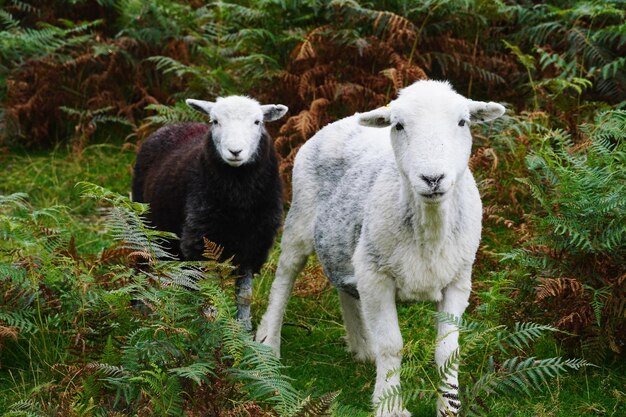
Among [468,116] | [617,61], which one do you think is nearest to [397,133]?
[468,116]

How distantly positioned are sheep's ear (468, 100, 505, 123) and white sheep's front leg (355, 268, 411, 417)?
103 cm

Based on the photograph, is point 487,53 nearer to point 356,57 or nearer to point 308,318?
point 356,57

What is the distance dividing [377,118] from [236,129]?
1654 millimetres

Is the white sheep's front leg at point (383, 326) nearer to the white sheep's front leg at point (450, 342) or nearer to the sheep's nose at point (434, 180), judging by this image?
the white sheep's front leg at point (450, 342)

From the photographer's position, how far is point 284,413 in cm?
403

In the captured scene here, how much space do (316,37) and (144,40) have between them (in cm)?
261

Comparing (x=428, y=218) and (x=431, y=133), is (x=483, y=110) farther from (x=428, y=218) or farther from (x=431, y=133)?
(x=428, y=218)

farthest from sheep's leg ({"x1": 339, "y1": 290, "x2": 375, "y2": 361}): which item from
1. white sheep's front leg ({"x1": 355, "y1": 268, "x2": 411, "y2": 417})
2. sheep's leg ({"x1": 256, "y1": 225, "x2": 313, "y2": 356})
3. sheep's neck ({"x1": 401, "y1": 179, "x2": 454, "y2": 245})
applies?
sheep's neck ({"x1": 401, "y1": 179, "x2": 454, "y2": 245})

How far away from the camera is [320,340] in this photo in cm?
627

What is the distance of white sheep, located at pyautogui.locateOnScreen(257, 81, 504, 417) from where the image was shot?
433 cm

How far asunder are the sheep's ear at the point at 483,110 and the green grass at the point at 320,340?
89cm

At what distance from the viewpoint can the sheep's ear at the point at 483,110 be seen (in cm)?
462

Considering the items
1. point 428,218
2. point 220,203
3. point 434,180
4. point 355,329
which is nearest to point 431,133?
point 434,180

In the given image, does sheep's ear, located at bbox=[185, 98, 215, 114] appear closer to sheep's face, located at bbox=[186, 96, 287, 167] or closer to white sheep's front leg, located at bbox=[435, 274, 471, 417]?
sheep's face, located at bbox=[186, 96, 287, 167]
